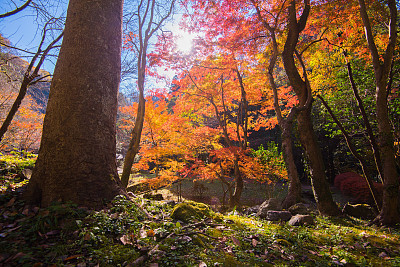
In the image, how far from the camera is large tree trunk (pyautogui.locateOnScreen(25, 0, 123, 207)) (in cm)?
219

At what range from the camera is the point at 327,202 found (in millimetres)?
4070

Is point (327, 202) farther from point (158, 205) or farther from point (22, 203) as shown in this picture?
point (22, 203)

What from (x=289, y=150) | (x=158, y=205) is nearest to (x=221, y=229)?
(x=158, y=205)

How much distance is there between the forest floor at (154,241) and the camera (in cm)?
150

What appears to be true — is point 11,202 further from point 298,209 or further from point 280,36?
point 280,36

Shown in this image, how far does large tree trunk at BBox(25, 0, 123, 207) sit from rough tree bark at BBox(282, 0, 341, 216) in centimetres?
400

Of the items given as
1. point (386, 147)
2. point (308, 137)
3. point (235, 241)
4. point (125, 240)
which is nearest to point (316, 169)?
point (308, 137)

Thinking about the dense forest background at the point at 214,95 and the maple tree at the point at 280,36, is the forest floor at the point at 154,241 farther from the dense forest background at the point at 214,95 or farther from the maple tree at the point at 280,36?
the maple tree at the point at 280,36

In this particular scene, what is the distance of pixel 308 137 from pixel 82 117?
4.53 meters

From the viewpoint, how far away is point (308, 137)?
431 cm

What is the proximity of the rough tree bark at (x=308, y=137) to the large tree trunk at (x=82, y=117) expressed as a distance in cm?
400

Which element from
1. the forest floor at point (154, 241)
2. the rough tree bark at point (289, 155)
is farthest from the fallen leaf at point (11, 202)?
the rough tree bark at point (289, 155)

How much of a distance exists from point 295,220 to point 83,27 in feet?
14.8

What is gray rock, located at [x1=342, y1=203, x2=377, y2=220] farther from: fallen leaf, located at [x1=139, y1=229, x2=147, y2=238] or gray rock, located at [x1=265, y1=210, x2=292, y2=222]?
fallen leaf, located at [x1=139, y1=229, x2=147, y2=238]
